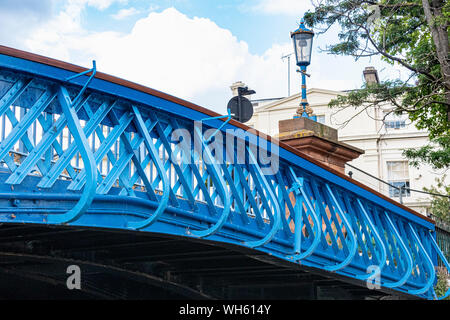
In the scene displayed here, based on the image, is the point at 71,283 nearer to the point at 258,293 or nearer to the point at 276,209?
the point at 258,293

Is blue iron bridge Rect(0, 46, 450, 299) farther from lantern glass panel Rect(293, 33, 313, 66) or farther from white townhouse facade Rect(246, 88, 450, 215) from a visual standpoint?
white townhouse facade Rect(246, 88, 450, 215)

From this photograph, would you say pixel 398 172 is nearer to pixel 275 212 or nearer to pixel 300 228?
pixel 300 228

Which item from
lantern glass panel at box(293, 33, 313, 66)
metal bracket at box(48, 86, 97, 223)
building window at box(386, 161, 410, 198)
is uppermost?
building window at box(386, 161, 410, 198)

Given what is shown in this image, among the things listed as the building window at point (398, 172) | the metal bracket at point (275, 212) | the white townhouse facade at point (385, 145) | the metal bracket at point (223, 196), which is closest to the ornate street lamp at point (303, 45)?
the metal bracket at point (275, 212)

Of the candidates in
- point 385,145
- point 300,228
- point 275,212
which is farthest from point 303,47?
point 385,145

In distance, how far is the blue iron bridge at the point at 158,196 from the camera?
8375mm

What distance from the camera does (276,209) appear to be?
39.7 ft

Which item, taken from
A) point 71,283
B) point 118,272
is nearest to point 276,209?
point 118,272

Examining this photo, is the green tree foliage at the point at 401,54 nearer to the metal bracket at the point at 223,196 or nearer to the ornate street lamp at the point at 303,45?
the ornate street lamp at the point at 303,45

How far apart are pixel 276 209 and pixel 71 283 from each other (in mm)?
6348

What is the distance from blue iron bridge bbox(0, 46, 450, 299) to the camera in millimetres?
8375

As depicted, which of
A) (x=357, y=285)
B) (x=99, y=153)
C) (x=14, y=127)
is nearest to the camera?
(x=14, y=127)

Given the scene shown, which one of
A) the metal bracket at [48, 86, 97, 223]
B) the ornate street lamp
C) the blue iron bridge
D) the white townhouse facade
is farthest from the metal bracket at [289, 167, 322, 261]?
the white townhouse facade
